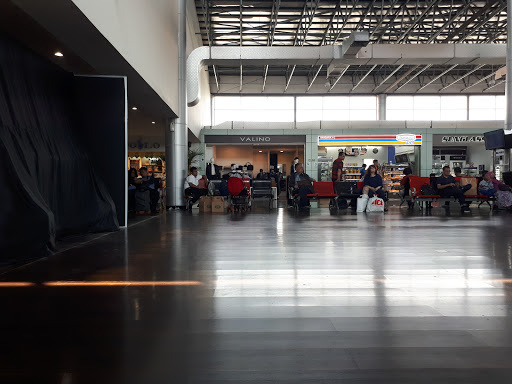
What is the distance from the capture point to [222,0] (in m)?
15.4

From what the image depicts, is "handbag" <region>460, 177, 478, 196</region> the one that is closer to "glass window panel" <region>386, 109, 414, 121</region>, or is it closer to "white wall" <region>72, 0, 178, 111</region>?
"white wall" <region>72, 0, 178, 111</region>

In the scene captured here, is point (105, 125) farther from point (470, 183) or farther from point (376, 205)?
point (470, 183)

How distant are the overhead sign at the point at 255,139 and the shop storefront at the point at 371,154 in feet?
4.23

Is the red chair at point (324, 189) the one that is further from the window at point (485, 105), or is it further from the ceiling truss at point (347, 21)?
the window at point (485, 105)

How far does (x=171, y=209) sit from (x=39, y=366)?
1101 cm

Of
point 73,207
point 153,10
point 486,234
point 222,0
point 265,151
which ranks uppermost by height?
point 222,0

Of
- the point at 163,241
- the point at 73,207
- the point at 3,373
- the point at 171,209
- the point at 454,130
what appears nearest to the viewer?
the point at 3,373

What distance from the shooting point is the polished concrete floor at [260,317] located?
175cm

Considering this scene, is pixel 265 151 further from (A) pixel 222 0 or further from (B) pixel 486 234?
(B) pixel 486 234

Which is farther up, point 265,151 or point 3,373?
point 265,151

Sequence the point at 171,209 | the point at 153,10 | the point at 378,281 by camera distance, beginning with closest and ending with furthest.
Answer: the point at 378,281 → the point at 153,10 → the point at 171,209

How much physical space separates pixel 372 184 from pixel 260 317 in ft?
32.0

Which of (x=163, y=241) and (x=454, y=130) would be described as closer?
(x=163, y=241)

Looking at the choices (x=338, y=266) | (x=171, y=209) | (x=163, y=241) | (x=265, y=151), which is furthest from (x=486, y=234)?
(x=265, y=151)
